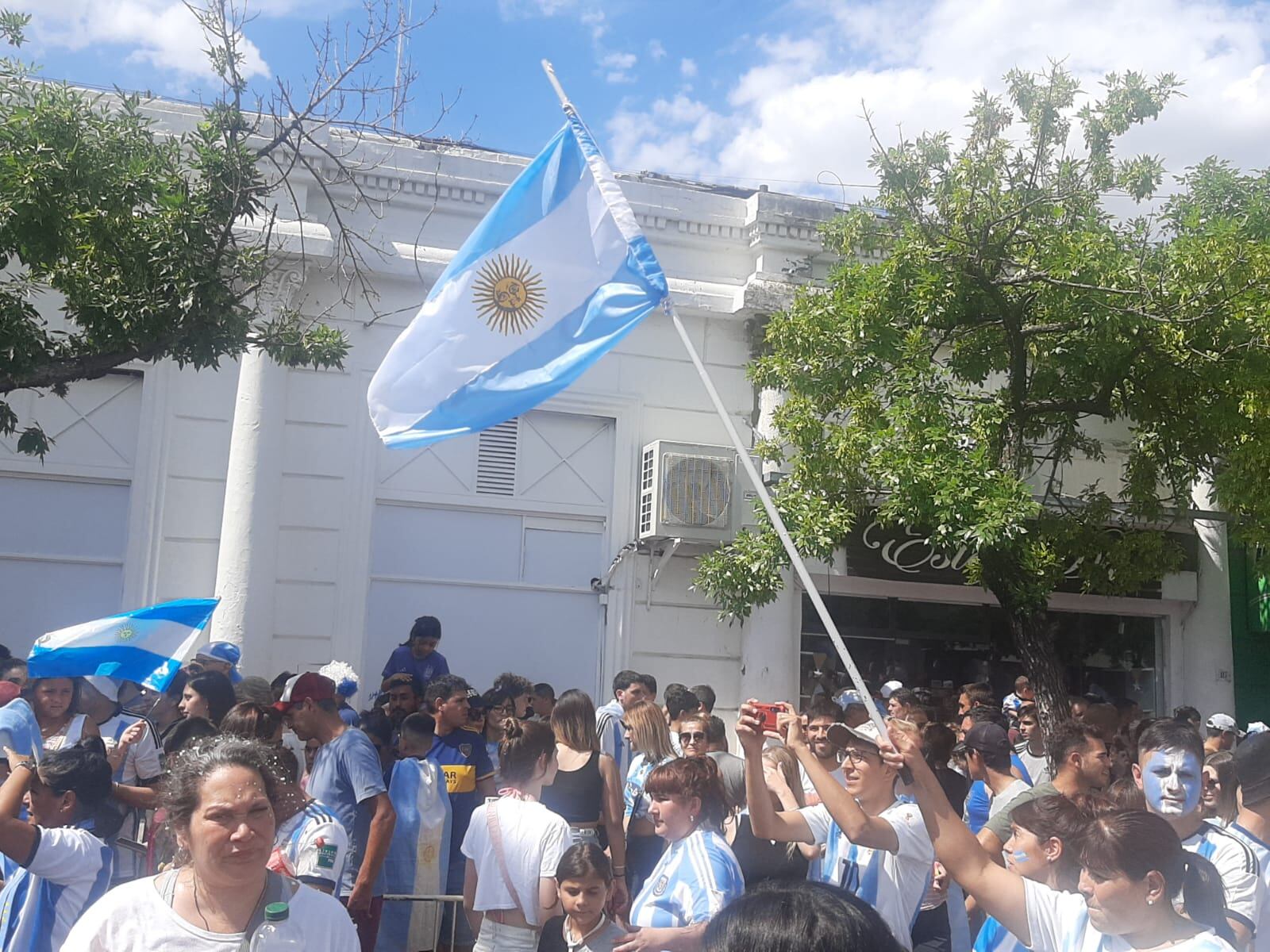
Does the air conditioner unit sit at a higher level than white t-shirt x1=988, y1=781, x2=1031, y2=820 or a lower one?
higher

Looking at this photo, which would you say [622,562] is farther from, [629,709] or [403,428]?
[403,428]

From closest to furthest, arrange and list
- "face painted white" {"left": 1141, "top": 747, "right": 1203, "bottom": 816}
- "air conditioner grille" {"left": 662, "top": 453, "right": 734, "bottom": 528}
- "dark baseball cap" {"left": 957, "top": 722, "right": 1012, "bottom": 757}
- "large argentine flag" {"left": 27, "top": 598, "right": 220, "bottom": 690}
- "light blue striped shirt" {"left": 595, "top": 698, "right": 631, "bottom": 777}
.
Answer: "face painted white" {"left": 1141, "top": 747, "right": 1203, "bottom": 816} → "dark baseball cap" {"left": 957, "top": 722, "right": 1012, "bottom": 757} → "large argentine flag" {"left": 27, "top": 598, "right": 220, "bottom": 690} → "light blue striped shirt" {"left": 595, "top": 698, "right": 631, "bottom": 777} → "air conditioner grille" {"left": 662, "top": 453, "right": 734, "bottom": 528}

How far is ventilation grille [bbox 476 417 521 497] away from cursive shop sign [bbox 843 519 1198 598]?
3.64m

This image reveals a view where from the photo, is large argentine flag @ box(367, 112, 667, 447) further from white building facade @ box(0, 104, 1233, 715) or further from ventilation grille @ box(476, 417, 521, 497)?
ventilation grille @ box(476, 417, 521, 497)

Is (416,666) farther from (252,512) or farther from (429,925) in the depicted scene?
(429,925)

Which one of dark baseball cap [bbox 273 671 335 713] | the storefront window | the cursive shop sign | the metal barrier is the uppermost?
the cursive shop sign

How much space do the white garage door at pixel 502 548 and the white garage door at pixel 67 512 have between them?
2.36m

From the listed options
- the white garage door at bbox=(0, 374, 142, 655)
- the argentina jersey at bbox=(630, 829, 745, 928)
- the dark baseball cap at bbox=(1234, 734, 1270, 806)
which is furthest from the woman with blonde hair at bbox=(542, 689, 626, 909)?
the white garage door at bbox=(0, 374, 142, 655)

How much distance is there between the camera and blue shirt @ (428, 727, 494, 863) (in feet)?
21.8

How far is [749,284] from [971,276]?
9.09 ft

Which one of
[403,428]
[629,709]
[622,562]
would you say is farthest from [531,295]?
[622,562]

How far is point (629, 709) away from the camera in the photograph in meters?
6.70

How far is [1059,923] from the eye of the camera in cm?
342

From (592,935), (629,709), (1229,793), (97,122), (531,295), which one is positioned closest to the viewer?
(592,935)
